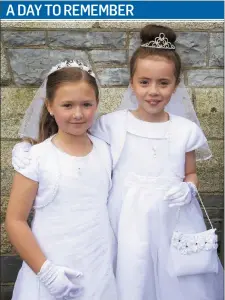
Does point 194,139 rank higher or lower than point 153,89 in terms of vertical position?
lower

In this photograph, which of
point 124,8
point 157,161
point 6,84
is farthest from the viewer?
point 6,84

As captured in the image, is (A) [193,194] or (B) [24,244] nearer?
(B) [24,244]

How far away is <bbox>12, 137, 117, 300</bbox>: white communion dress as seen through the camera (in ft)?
7.69

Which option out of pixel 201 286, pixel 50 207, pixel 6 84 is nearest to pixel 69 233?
pixel 50 207

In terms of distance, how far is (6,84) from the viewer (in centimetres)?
371

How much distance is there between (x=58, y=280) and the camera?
2.27 meters

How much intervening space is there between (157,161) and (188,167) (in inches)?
7.8

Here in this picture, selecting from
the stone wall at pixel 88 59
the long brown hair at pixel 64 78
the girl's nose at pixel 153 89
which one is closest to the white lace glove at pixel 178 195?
the girl's nose at pixel 153 89

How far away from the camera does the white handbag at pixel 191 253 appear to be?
2.44m

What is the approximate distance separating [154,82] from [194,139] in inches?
13.3

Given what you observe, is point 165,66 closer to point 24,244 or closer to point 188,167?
point 188,167

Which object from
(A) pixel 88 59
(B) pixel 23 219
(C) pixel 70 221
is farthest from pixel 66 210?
(A) pixel 88 59

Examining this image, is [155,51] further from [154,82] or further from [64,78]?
[64,78]

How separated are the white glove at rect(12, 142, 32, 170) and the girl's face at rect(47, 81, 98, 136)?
199 millimetres
